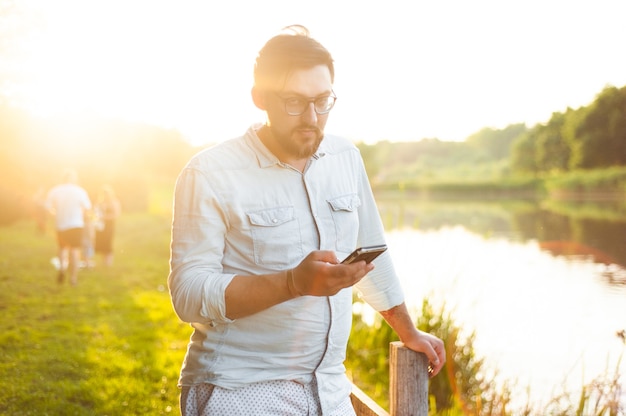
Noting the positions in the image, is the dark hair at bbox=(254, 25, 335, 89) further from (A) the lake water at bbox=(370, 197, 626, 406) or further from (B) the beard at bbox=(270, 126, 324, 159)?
(A) the lake water at bbox=(370, 197, 626, 406)


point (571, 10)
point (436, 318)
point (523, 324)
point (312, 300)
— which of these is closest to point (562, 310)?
point (523, 324)

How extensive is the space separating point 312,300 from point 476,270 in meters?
11.7

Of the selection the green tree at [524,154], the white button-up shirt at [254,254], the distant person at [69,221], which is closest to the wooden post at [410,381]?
the white button-up shirt at [254,254]

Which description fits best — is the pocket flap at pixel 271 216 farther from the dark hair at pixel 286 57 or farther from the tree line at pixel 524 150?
the tree line at pixel 524 150

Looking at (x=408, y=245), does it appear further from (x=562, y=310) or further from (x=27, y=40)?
(x=27, y=40)

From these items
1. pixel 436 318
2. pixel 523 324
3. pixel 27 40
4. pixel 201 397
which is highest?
pixel 27 40

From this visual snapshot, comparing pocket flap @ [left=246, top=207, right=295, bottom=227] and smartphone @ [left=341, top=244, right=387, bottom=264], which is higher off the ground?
pocket flap @ [left=246, top=207, right=295, bottom=227]

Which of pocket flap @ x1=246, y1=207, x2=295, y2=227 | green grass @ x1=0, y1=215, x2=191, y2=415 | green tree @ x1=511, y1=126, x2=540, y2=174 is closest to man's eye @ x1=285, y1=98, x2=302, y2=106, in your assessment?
pocket flap @ x1=246, y1=207, x2=295, y2=227

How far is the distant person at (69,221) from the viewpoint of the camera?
32.5 ft

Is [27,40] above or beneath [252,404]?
above

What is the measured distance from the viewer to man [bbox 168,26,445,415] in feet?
5.58

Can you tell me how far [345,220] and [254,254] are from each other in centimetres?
34

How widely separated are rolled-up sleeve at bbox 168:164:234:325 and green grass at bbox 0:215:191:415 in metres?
3.16

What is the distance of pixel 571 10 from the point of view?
830 cm
